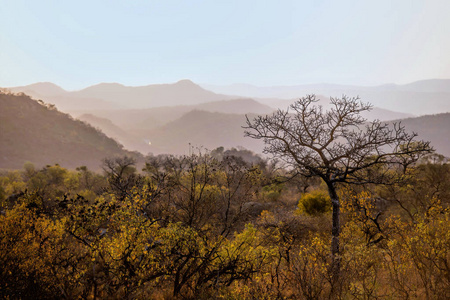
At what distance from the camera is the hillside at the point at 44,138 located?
218ft

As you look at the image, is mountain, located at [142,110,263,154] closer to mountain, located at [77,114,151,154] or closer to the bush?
mountain, located at [77,114,151,154]

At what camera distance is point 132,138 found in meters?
162

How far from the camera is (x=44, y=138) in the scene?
242 feet

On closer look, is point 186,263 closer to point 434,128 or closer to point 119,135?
point 434,128

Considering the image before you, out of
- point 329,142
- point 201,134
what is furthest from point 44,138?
point 201,134

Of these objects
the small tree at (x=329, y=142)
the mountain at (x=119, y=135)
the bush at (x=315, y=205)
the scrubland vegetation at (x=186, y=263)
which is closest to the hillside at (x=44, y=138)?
the mountain at (x=119, y=135)

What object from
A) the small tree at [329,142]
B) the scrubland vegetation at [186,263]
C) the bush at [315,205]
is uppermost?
the small tree at [329,142]

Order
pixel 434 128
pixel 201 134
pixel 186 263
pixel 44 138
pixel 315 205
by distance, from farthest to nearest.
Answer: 1. pixel 201 134
2. pixel 434 128
3. pixel 44 138
4. pixel 315 205
5. pixel 186 263

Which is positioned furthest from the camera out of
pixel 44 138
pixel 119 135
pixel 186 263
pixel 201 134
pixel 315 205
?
pixel 201 134

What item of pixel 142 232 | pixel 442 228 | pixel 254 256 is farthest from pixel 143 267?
pixel 442 228

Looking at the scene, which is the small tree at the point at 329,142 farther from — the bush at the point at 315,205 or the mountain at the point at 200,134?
the mountain at the point at 200,134

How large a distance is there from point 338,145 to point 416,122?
144174mm

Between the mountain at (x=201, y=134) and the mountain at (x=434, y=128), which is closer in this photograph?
the mountain at (x=434, y=128)

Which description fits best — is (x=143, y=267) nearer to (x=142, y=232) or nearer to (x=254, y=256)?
(x=142, y=232)
